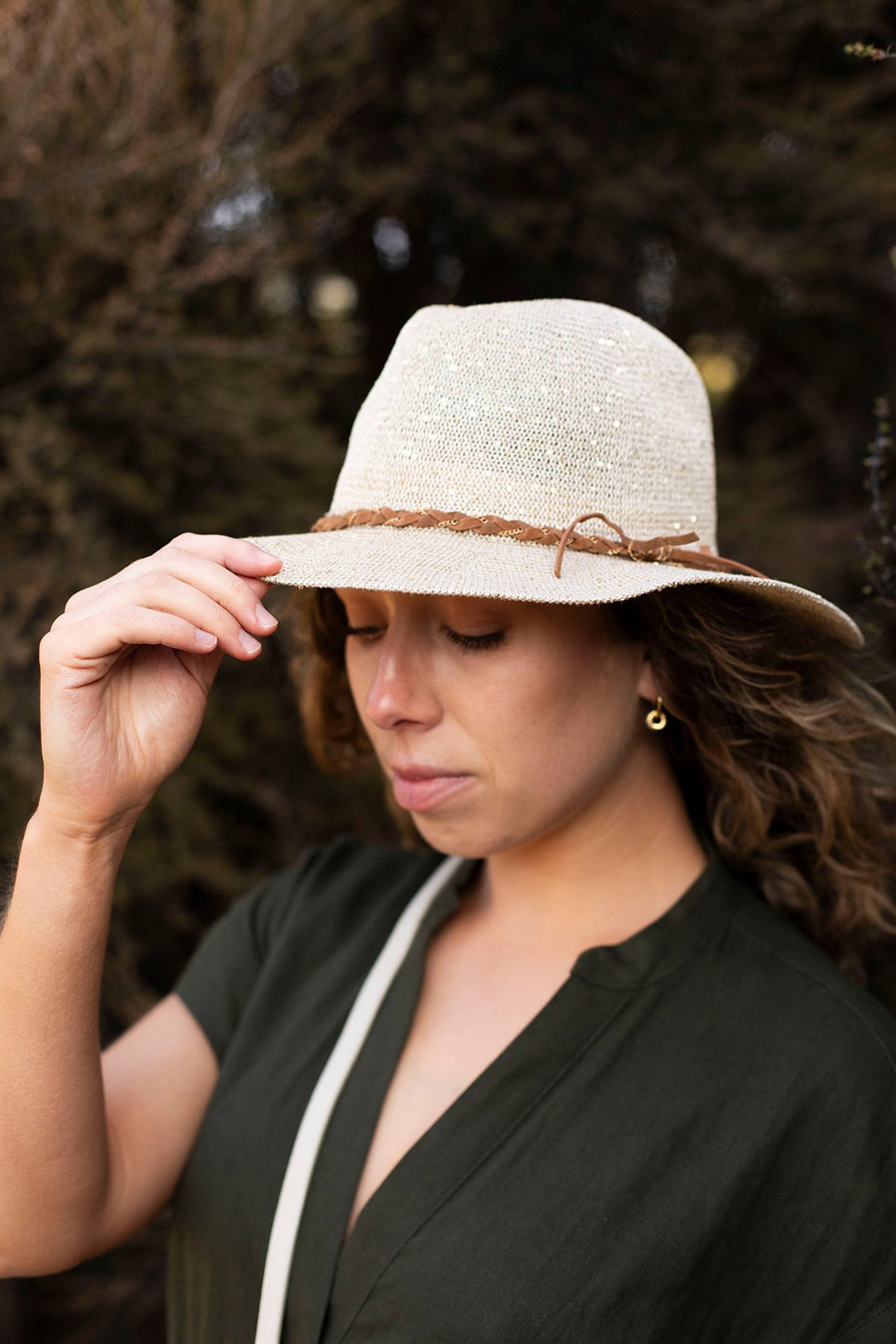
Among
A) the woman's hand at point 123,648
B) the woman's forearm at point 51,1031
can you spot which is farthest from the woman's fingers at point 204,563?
the woman's forearm at point 51,1031

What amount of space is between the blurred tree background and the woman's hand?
1.22 metres

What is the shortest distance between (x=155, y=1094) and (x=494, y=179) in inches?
109

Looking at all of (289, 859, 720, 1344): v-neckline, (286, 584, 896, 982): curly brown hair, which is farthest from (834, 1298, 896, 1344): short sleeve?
(286, 584, 896, 982): curly brown hair

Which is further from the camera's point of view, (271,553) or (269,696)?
(269,696)

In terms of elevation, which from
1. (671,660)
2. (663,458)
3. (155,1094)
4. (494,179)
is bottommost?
(155,1094)

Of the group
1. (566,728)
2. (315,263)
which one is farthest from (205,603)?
(315,263)

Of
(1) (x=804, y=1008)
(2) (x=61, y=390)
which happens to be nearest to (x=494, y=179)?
(2) (x=61, y=390)

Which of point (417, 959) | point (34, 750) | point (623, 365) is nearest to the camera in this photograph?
point (623, 365)

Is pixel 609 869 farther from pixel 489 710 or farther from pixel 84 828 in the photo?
pixel 84 828

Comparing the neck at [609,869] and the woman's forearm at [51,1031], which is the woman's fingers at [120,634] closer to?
the woman's forearm at [51,1031]

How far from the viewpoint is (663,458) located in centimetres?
142

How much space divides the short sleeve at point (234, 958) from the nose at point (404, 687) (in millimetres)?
659

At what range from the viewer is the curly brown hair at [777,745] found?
1498 mm

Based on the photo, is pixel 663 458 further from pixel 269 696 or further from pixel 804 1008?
pixel 269 696
